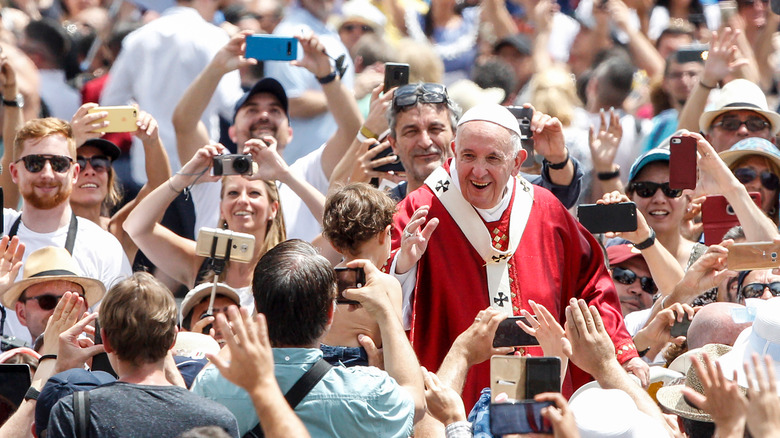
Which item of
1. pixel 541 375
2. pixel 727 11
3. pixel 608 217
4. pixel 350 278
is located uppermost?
pixel 727 11

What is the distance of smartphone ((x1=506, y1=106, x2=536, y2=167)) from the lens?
20.3 ft

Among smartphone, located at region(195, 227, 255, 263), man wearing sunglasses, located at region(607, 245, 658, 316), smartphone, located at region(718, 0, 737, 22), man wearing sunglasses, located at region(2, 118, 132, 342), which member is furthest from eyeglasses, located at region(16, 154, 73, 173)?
smartphone, located at region(718, 0, 737, 22)

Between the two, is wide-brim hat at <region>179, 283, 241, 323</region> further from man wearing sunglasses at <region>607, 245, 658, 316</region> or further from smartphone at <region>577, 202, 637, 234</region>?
man wearing sunglasses at <region>607, 245, 658, 316</region>

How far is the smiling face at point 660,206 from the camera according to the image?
678cm

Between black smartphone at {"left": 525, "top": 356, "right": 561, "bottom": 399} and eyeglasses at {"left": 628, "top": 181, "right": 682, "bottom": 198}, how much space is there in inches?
120

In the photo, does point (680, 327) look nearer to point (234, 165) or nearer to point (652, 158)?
point (652, 158)

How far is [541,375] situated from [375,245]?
1.18 m

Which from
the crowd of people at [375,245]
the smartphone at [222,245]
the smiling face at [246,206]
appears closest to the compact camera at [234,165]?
the crowd of people at [375,245]

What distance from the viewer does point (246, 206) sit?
6555mm

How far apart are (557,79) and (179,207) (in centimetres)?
303

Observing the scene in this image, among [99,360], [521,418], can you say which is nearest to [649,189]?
[99,360]

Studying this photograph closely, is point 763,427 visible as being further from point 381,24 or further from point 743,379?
point 381,24

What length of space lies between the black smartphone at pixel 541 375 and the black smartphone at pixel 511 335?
2.71 feet

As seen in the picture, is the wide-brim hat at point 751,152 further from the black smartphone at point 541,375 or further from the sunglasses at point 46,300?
the sunglasses at point 46,300
